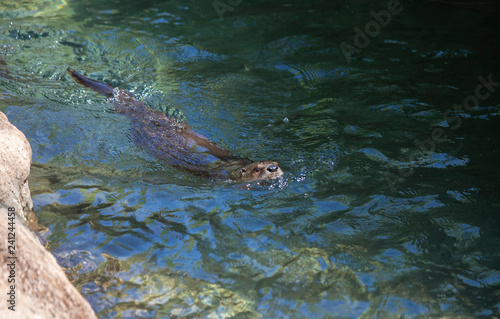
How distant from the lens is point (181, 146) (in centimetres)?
501

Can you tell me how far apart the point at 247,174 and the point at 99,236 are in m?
1.50

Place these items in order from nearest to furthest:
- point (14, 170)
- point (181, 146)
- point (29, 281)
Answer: point (29, 281), point (14, 170), point (181, 146)

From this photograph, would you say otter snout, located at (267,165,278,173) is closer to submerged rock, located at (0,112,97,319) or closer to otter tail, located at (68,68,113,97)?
submerged rock, located at (0,112,97,319)

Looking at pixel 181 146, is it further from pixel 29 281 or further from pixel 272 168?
pixel 29 281

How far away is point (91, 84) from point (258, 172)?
8.45 feet

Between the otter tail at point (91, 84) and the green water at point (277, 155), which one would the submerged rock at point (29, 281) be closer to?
the green water at point (277, 155)

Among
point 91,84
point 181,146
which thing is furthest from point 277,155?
point 91,84

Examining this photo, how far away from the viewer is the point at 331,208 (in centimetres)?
411

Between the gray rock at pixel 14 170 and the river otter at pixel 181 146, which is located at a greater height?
the gray rock at pixel 14 170

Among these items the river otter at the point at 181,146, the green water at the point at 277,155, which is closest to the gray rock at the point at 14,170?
the green water at the point at 277,155

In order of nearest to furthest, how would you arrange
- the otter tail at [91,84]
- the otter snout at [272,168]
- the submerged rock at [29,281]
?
the submerged rock at [29,281] < the otter snout at [272,168] < the otter tail at [91,84]

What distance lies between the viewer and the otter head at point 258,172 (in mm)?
4469

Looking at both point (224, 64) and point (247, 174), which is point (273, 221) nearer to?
point (247, 174)

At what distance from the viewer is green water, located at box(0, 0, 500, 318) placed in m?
3.24
